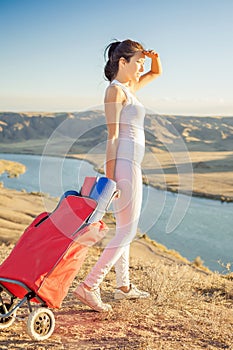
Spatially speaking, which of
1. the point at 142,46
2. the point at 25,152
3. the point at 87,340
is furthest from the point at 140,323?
the point at 25,152

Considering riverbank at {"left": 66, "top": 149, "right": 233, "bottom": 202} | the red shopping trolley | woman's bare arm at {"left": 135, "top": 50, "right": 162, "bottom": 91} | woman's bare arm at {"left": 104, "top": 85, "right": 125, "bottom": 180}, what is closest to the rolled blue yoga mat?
the red shopping trolley

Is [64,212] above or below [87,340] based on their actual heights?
above

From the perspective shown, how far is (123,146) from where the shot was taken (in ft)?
10.8

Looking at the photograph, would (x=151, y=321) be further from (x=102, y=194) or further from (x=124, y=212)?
(x=102, y=194)

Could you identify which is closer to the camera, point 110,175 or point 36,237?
point 36,237

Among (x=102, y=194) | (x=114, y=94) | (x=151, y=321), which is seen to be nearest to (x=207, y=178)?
(x=151, y=321)

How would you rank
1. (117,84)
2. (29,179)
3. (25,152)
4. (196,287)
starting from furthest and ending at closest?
(25,152)
(29,179)
(196,287)
(117,84)

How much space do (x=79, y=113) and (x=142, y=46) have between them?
839mm

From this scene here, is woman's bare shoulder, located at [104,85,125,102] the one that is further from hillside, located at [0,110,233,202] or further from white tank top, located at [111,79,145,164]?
hillside, located at [0,110,233,202]

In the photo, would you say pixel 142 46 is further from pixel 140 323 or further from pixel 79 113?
pixel 140 323

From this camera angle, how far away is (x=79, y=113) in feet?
12.9

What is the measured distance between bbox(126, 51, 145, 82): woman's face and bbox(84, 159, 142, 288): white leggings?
0.65 metres

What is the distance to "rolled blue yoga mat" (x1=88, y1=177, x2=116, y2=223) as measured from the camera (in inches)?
121

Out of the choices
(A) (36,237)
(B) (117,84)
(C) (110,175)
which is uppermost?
(B) (117,84)
